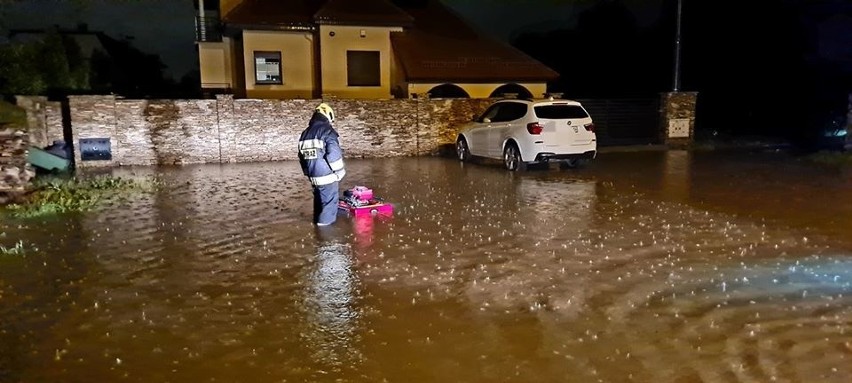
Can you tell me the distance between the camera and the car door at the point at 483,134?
17.0m

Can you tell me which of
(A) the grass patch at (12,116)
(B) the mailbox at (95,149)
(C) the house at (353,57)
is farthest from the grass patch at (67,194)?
(C) the house at (353,57)

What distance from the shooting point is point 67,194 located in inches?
478

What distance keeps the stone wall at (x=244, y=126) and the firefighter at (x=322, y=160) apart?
30.7ft

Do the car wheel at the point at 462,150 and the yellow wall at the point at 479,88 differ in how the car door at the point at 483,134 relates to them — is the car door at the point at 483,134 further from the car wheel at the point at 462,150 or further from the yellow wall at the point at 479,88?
the yellow wall at the point at 479,88

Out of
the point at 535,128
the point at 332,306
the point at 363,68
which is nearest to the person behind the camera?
Result: the point at 332,306

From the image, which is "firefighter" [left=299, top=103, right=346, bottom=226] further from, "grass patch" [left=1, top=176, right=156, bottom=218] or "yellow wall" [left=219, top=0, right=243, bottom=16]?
"yellow wall" [left=219, top=0, right=243, bottom=16]

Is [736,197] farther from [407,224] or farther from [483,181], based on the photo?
[407,224]

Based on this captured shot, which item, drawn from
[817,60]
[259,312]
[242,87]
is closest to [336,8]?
[242,87]

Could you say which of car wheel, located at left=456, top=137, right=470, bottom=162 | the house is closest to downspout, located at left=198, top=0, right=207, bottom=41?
the house

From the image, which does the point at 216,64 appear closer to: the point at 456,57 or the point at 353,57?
the point at 353,57

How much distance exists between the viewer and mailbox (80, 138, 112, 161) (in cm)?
1711

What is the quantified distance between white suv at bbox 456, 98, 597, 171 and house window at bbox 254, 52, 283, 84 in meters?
11.2

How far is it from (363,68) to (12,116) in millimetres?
13591

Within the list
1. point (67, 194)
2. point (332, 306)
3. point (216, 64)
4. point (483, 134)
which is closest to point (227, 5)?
point (216, 64)
